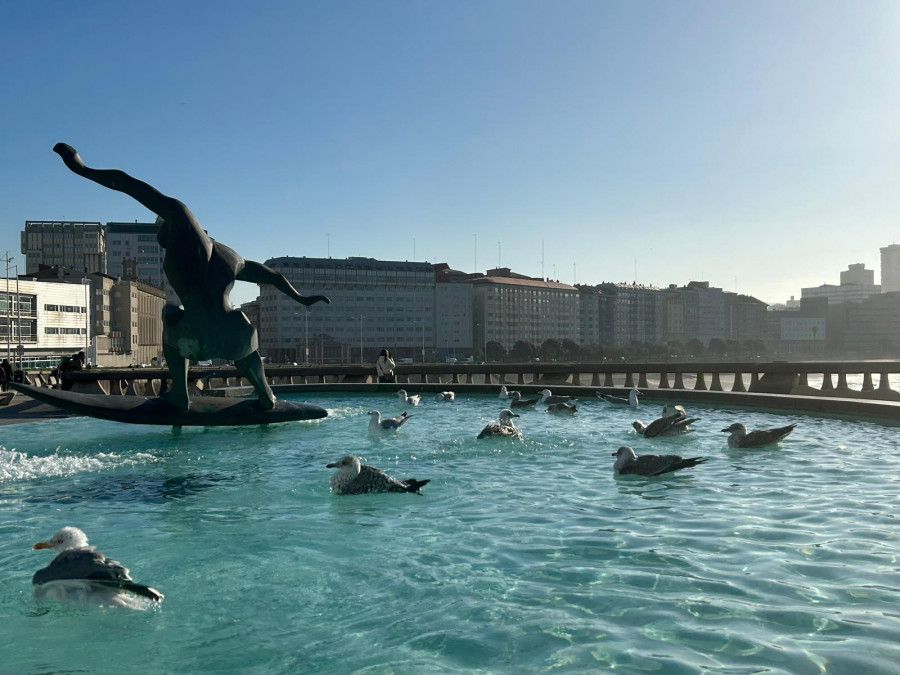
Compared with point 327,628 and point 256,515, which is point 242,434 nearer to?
point 256,515

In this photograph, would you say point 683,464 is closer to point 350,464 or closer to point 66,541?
point 350,464

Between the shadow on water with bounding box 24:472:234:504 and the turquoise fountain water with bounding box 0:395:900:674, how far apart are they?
0.06 meters

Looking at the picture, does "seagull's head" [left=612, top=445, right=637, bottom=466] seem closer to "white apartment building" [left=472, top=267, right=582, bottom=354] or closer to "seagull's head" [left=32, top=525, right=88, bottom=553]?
"seagull's head" [left=32, top=525, right=88, bottom=553]

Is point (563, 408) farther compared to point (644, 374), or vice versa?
point (644, 374)

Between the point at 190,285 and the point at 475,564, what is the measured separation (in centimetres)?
1005

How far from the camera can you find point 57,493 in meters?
10.0

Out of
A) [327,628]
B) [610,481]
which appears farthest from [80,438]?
Answer: [327,628]

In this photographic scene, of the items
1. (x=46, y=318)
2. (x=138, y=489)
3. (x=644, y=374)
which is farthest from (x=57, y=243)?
(x=138, y=489)

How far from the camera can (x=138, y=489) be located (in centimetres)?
1034

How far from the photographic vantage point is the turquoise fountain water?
4793 mm

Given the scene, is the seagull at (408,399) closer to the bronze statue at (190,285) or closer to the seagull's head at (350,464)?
the bronze statue at (190,285)

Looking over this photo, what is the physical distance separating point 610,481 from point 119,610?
21.7 ft

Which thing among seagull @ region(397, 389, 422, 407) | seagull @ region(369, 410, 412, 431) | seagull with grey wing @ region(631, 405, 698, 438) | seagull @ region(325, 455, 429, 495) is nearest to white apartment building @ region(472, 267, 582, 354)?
seagull @ region(397, 389, 422, 407)

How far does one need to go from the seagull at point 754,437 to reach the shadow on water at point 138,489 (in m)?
8.26
